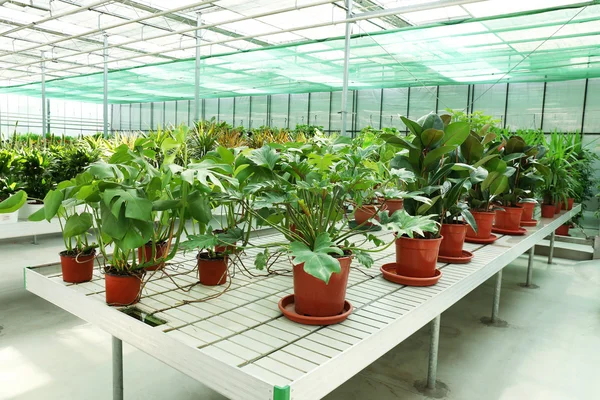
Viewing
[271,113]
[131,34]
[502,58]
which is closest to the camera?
[502,58]

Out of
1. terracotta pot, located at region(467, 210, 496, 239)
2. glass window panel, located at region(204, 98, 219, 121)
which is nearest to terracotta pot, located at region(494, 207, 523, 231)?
terracotta pot, located at region(467, 210, 496, 239)

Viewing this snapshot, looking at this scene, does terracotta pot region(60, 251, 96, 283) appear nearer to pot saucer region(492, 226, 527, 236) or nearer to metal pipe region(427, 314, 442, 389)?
metal pipe region(427, 314, 442, 389)

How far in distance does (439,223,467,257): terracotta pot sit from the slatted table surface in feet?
0.53

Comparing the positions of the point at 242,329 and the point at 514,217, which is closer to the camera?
the point at 242,329

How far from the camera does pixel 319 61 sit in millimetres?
8266

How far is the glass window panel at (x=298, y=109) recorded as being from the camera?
45.9 feet

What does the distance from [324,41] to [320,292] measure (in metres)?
5.73

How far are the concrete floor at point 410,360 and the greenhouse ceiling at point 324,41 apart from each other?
3009mm

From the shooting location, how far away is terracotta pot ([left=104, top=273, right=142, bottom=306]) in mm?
1635

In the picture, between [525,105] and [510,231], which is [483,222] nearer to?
[510,231]

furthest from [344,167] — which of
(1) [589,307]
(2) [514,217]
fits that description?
(1) [589,307]

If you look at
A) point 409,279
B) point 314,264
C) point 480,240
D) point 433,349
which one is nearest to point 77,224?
point 314,264

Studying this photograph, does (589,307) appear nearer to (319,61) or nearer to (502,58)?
(502,58)

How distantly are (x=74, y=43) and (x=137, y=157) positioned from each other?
13448mm
